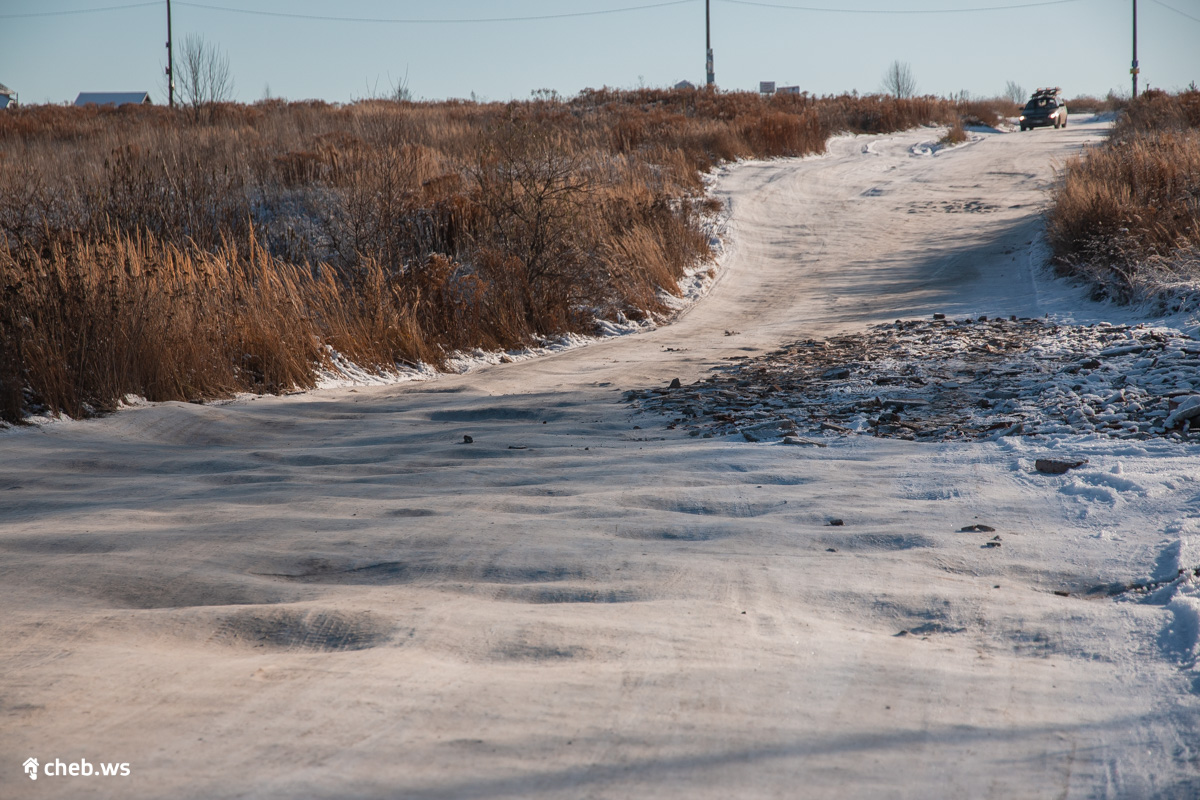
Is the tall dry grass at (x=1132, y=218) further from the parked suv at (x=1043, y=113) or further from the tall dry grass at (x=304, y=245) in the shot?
the parked suv at (x=1043, y=113)

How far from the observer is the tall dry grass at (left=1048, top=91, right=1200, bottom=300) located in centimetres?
802

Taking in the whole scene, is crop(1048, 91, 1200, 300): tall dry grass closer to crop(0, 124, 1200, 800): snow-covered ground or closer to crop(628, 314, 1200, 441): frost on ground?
crop(628, 314, 1200, 441): frost on ground

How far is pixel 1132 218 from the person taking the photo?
29.7ft

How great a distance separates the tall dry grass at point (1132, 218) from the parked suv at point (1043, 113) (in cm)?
2107

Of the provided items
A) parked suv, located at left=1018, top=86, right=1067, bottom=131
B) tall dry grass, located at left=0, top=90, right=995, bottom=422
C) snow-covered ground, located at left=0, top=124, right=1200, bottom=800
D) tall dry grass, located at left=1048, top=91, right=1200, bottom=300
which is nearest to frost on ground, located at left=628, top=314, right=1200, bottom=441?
snow-covered ground, located at left=0, top=124, right=1200, bottom=800

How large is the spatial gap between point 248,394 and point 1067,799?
17.8ft

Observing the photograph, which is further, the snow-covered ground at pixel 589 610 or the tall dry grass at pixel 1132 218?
the tall dry grass at pixel 1132 218

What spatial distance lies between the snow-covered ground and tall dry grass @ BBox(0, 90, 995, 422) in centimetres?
71

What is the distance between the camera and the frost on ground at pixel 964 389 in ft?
15.3

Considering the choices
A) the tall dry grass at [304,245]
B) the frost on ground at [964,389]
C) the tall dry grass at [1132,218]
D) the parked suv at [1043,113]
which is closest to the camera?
the frost on ground at [964,389]

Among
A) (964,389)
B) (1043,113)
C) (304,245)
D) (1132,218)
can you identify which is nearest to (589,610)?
(964,389)

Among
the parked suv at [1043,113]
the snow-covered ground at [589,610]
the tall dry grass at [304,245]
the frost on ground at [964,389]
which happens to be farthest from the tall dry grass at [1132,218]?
the parked suv at [1043,113]

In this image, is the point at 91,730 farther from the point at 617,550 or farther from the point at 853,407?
the point at 853,407

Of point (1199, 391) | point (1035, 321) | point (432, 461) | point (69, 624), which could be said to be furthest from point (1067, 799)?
point (1035, 321)
